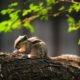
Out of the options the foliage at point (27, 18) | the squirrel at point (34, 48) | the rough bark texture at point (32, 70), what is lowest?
the rough bark texture at point (32, 70)

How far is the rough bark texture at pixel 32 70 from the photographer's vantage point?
0.88 m

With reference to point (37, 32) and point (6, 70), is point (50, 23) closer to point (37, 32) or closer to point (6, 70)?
point (37, 32)

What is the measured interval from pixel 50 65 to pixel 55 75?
91 mm

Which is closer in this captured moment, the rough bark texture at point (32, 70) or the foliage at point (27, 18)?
the rough bark texture at point (32, 70)

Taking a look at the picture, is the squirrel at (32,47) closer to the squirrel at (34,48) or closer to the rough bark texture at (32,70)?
the squirrel at (34,48)

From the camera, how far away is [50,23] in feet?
8.11

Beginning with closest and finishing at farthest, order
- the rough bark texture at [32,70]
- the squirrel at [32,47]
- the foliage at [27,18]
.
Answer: the rough bark texture at [32,70]
the squirrel at [32,47]
the foliage at [27,18]

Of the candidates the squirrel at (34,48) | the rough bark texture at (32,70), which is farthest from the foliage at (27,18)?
the rough bark texture at (32,70)

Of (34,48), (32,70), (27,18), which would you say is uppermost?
(27,18)

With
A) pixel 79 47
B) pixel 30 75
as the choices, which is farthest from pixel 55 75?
pixel 79 47

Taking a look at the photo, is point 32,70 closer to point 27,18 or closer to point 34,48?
point 34,48

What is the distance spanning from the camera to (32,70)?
3.16 ft

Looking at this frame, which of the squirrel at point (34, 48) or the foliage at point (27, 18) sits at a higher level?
the foliage at point (27, 18)

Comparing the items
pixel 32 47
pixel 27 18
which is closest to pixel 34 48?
pixel 32 47
